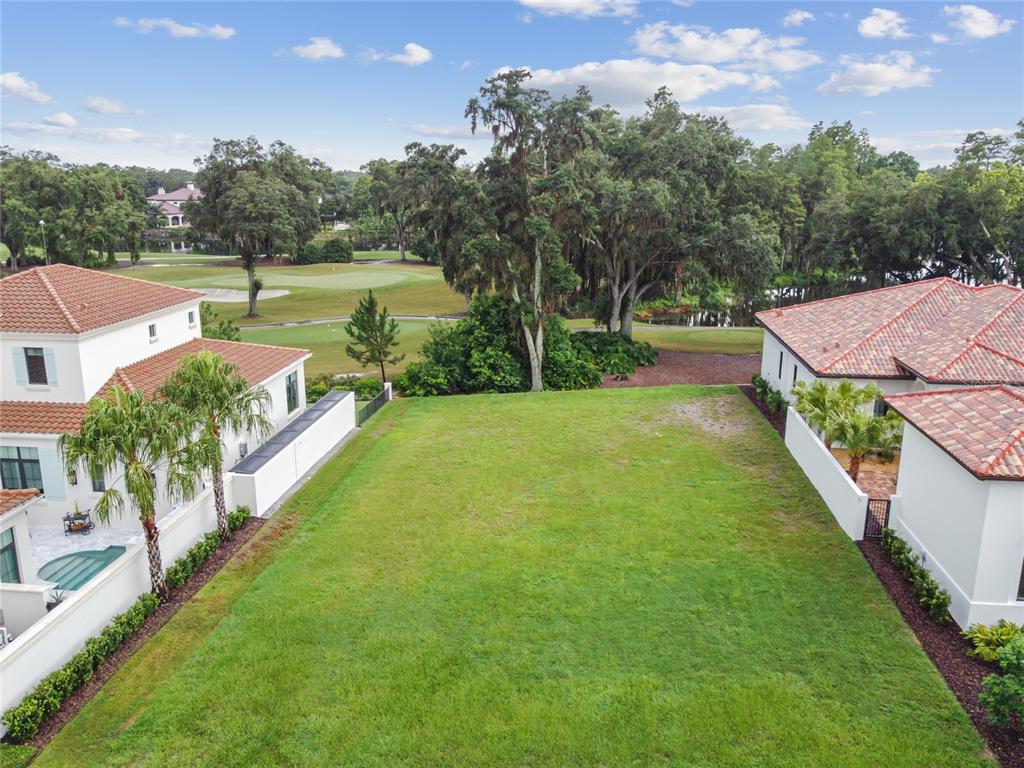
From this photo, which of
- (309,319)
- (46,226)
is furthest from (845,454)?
(46,226)

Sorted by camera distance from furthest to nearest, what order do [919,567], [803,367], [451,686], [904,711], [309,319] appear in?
[309,319] < [803,367] < [919,567] < [451,686] < [904,711]

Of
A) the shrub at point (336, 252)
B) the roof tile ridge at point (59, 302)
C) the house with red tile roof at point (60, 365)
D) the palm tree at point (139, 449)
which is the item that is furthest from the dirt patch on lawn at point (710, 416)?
the shrub at point (336, 252)

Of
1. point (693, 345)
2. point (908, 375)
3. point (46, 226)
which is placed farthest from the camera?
point (46, 226)

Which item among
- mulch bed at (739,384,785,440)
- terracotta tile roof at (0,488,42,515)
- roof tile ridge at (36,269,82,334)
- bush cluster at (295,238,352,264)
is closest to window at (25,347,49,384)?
roof tile ridge at (36,269,82,334)

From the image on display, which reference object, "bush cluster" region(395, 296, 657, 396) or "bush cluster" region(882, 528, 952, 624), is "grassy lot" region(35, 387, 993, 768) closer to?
"bush cluster" region(882, 528, 952, 624)

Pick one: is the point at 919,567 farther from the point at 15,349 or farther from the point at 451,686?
the point at 15,349

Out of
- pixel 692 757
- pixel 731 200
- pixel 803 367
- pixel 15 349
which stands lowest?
pixel 692 757

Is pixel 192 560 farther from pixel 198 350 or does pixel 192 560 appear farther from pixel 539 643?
pixel 198 350

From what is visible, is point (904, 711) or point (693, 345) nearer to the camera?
point (904, 711)

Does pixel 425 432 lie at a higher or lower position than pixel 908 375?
lower
